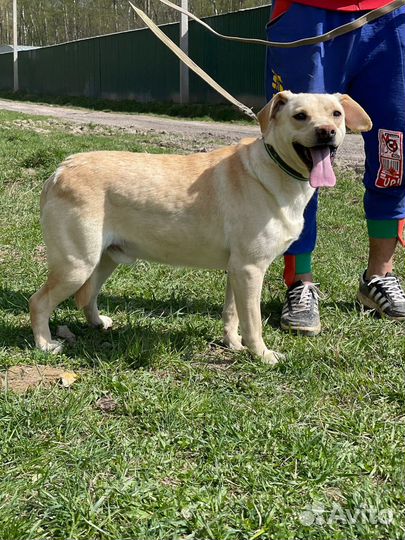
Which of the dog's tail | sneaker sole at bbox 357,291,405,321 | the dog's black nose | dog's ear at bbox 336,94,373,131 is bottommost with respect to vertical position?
sneaker sole at bbox 357,291,405,321

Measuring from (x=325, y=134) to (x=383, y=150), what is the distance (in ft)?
2.94

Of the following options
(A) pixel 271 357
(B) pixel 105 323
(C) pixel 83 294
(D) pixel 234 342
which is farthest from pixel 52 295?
(A) pixel 271 357

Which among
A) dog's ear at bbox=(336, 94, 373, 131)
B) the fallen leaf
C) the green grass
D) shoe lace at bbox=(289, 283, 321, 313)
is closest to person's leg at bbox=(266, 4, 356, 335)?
shoe lace at bbox=(289, 283, 321, 313)

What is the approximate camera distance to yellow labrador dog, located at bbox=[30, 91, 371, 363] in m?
2.84

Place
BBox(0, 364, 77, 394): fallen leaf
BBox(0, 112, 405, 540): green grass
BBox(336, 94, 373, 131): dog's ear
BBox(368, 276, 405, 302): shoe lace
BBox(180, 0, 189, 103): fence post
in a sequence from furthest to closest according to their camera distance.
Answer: BBox(180, 0, 189, 103): fence post, BBox(368, 276, 405, 302): shoe lace, BBox(336, 94, 373, 131): dog's ear, BBox(0, 364, 77, 394): fallen leaf, BBox(0, 112, 405, 540): green grass

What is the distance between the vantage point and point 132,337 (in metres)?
3.00

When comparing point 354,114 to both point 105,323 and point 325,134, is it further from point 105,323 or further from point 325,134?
point 105,323

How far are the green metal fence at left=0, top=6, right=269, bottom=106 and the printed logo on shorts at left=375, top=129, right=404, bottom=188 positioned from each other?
16919mm

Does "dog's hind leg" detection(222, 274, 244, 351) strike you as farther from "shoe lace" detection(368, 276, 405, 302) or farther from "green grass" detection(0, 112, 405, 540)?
"shoe lace" detection(368, 276, 405, 302)

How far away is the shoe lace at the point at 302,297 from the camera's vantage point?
3.32m

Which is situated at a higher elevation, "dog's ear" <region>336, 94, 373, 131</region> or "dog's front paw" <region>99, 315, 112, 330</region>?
"dog's ear" <region>336, 94, 373, 131</region>

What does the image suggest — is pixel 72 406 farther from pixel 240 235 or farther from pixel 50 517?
pixel 240 235

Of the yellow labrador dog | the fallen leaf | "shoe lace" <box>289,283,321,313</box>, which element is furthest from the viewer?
"shoe lace" <box>289,283,321,313</box>

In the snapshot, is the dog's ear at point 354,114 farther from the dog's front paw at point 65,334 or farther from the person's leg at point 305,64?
the dog's front paw at point 65,334
